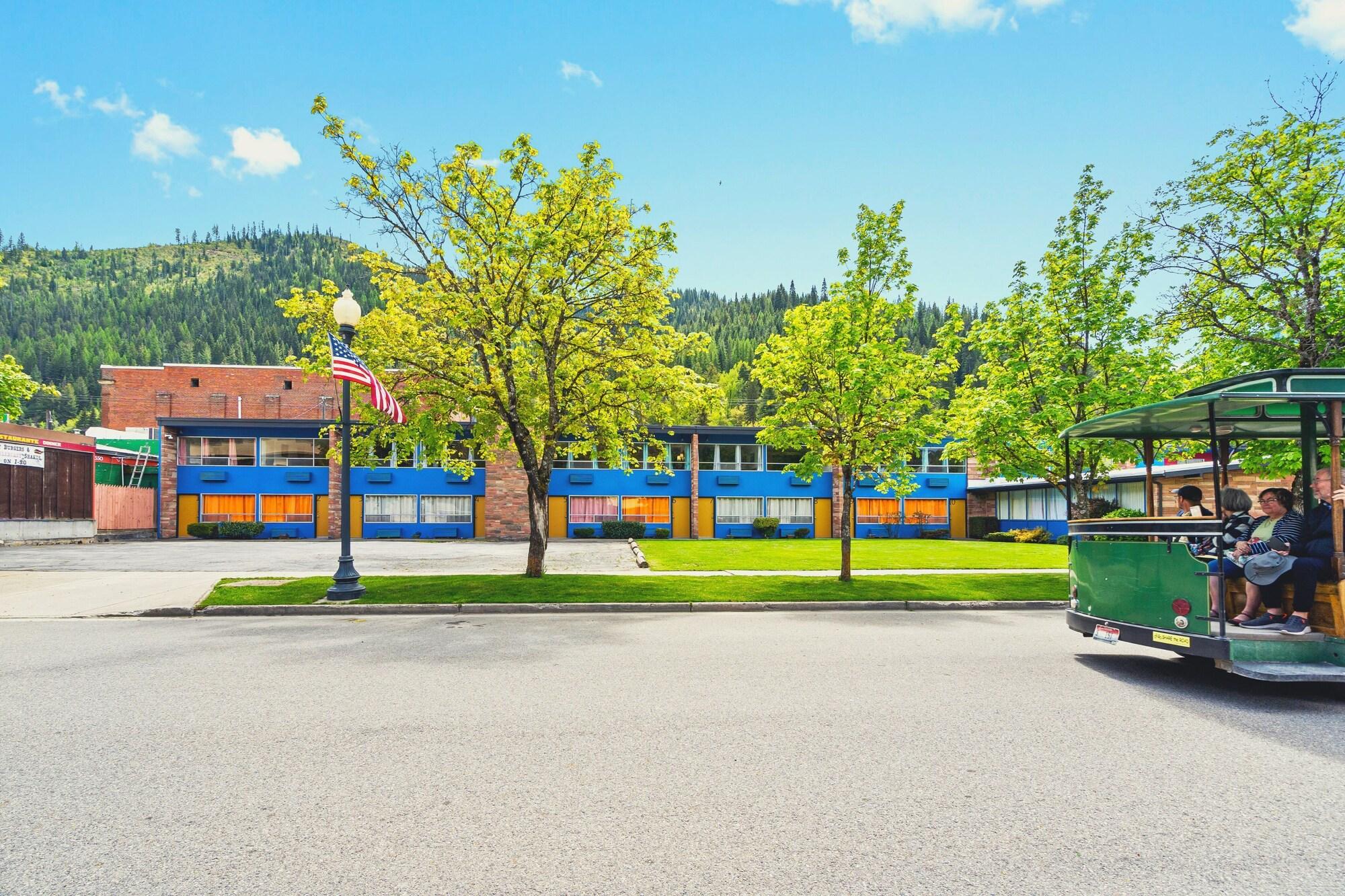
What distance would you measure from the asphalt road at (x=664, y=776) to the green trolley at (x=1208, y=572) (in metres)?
0.42

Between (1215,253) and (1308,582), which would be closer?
(1308,582)

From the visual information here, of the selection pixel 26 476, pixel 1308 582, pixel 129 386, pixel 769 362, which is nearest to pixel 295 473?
pixel 26 476

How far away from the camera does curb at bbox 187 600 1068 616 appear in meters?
12.1

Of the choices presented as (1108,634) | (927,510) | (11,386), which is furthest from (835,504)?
(11,386)

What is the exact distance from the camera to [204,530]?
3978cm

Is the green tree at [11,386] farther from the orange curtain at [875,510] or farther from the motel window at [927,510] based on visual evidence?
the motel window at [927,510]

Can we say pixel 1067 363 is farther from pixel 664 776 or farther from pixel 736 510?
pixel 736 510

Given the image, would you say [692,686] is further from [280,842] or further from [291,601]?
[291,601]

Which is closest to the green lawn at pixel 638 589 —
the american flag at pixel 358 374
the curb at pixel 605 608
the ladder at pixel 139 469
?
the curb at pixel 605 608

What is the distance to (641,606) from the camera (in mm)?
12625

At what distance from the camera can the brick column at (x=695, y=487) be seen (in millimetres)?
43375

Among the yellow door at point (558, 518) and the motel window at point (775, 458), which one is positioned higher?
the motel window at point (775, 458)

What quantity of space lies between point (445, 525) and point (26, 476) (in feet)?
61.4

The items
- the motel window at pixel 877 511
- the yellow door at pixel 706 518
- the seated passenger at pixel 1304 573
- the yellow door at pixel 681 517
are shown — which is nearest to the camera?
the seated passenger at pixel 1304 573
